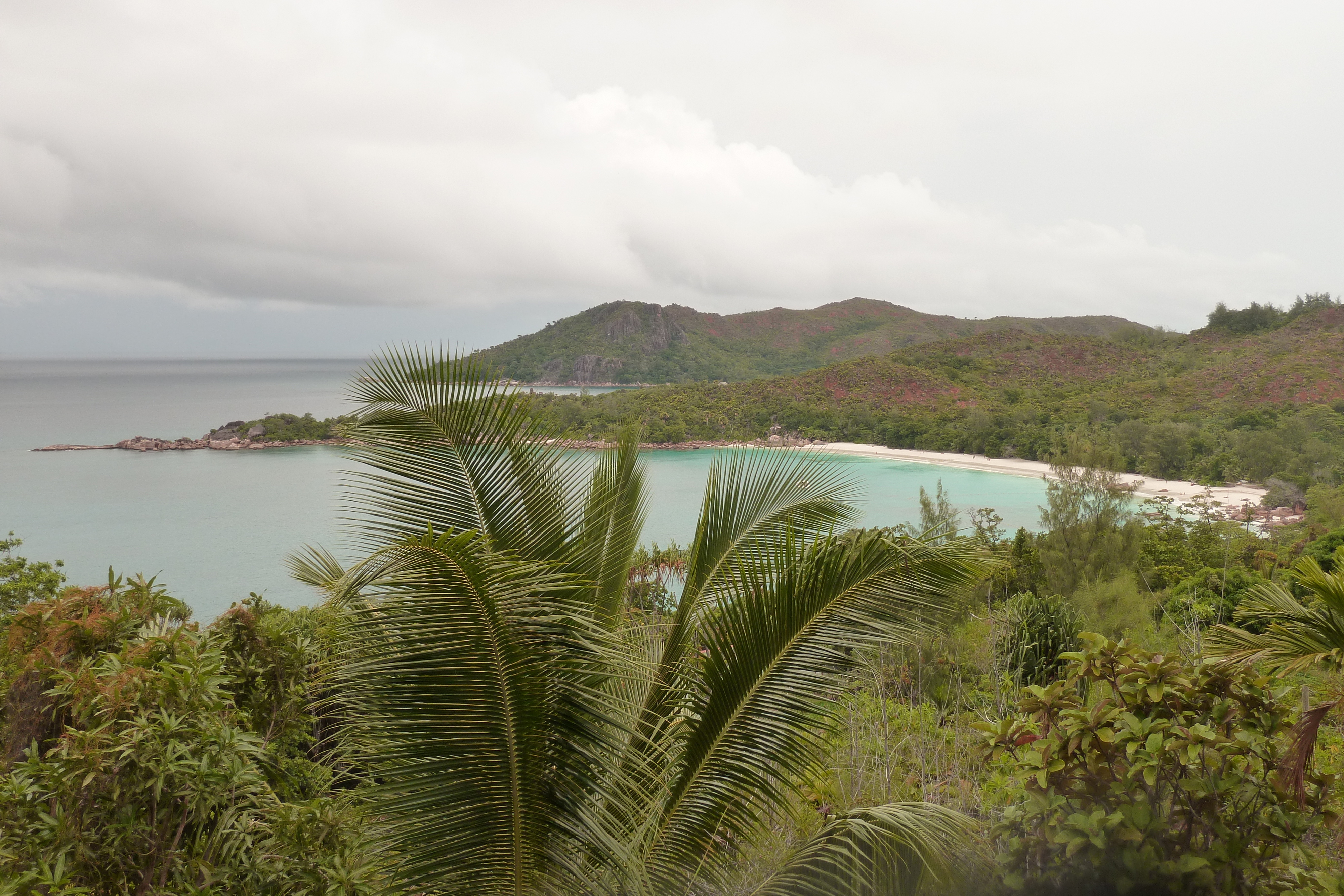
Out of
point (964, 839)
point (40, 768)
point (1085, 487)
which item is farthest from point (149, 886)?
point (1085, 487)

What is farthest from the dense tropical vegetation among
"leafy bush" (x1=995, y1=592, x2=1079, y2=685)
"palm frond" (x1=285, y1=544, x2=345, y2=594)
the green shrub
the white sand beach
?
the white sand beach

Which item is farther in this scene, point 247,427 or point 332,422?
point 247,427

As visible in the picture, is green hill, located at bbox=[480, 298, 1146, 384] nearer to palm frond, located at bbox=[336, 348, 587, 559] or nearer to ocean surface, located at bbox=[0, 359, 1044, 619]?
ocean surface, located at bbox=[0, 359, 1044, 619]

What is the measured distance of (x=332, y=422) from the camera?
279 centimetres

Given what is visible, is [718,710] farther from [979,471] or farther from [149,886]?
[979,471]

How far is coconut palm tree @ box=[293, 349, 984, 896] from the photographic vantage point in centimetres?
215

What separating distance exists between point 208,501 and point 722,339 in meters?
55.3

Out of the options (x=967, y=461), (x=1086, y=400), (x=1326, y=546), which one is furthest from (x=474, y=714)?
(x=1086, y=400)

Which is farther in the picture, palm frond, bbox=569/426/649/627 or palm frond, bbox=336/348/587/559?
palm frond, bbox=569/426/649/627

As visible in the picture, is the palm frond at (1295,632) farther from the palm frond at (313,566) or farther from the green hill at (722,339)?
the green hill at (722,339)

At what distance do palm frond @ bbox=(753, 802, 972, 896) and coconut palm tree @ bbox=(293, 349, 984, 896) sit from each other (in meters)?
0.01

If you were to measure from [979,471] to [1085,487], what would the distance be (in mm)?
26498

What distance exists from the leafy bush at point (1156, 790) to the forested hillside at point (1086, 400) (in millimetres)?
15323

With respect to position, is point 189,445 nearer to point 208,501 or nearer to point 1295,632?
point 208,501
